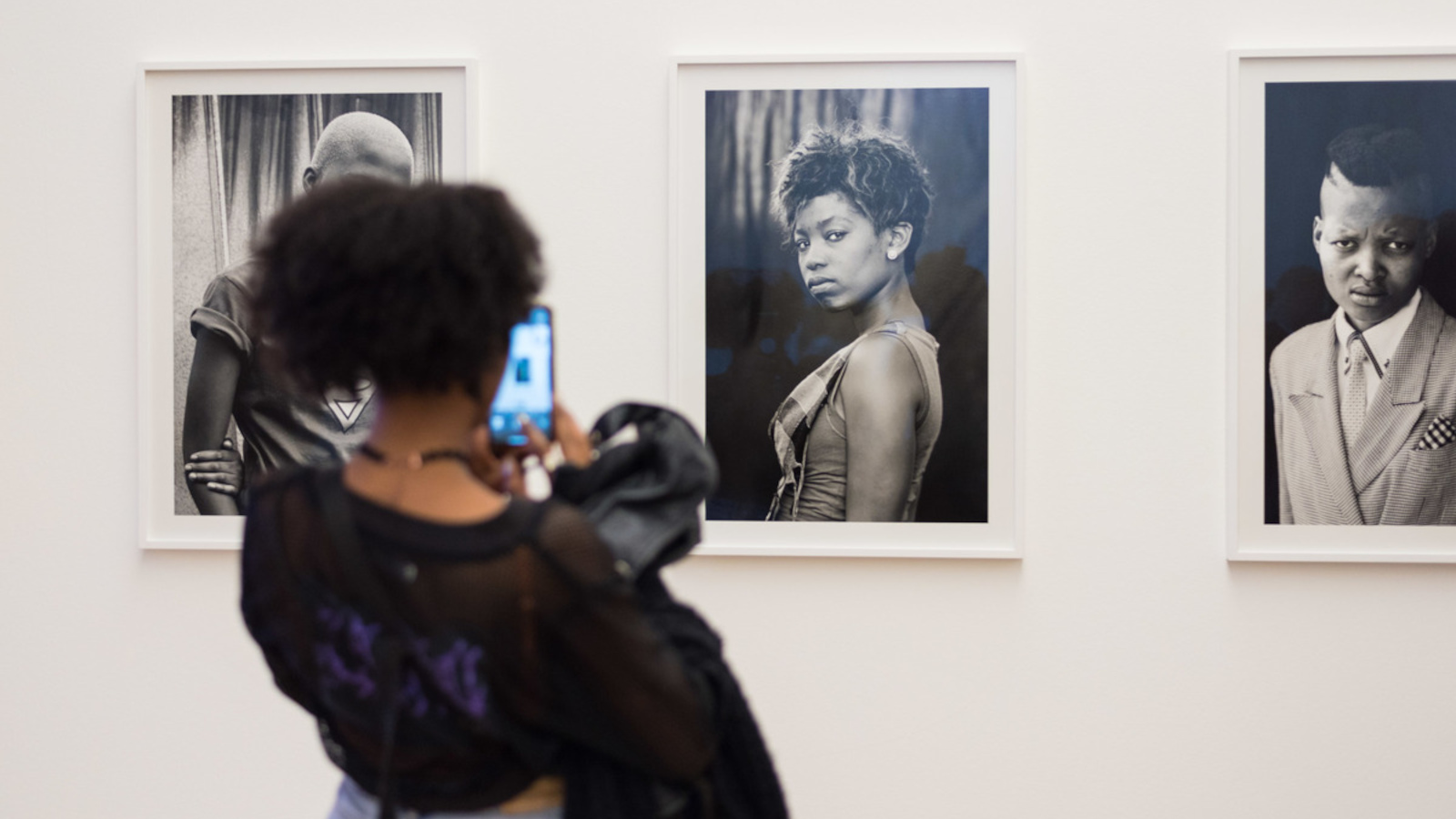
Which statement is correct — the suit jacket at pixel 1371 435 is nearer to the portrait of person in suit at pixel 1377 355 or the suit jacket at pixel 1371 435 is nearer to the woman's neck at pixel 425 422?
the portrait of person in suit at pixel 1377 355

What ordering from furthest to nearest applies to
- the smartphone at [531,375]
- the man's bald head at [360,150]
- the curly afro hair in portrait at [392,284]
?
the man's bald head at [360,150], the smartphone at [531,375], the curly afro hair in portrait at [392,284]

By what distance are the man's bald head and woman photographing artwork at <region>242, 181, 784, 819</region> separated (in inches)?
52.9

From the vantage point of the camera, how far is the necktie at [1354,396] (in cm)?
213

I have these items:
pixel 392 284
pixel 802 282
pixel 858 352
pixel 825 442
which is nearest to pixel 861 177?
pixel 802 282

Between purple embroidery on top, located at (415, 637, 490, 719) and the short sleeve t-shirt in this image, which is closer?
purple embroidery on top, located at (415, 637, 490, 719)

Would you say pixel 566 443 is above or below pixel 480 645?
above

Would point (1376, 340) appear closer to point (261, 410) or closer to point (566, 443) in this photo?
point (566, 443)

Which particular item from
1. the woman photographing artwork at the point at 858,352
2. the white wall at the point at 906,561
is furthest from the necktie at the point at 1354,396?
the woman photographing artwork at the point at 858,352

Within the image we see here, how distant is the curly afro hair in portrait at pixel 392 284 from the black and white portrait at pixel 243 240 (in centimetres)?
136

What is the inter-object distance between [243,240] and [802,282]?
48.5 inches

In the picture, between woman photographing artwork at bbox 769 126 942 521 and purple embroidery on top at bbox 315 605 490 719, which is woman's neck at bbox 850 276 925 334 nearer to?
woman photographing artwork at bbox 769 126 942 521

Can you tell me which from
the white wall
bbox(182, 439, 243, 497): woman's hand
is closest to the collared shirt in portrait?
the white wall

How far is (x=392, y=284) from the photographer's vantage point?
0.92m

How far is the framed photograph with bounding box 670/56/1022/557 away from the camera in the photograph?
2184 millimetres
